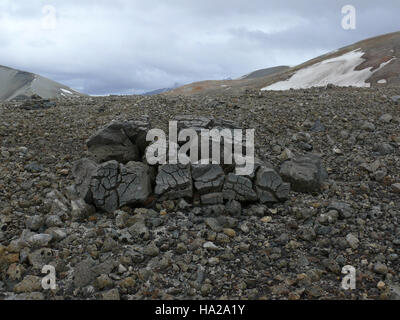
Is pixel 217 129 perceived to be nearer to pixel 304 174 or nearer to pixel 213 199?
pixel 213 199

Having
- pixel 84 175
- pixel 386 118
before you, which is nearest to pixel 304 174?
pixel 386 118

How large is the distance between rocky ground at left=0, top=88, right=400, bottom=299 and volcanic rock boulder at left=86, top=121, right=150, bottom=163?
3.48 ft

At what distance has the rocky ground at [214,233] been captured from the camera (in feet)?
17.7

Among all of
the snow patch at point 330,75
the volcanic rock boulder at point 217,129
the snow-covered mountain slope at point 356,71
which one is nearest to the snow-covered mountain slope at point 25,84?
the snow patch at point 330,75

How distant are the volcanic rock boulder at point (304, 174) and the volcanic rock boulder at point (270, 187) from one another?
512mm

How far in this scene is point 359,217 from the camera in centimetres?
722

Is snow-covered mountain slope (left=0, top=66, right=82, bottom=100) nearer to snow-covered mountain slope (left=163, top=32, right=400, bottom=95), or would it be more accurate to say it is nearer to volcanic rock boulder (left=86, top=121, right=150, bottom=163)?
snow-covered mountain slope (left=163, top=32, right=400, bottom=95)

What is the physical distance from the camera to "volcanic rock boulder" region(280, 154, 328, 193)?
27.4ft

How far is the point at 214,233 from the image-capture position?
21.9 ft

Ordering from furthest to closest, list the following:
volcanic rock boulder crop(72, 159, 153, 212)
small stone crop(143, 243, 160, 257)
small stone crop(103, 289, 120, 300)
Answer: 1. volcanic rock boulder crop(72, 159, 153, 212)
2. small stone crop(143, 243, 160, 257)
3. small stone crop(103, 289, 120, 300)

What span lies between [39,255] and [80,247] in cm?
74

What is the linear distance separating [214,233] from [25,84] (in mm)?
178466

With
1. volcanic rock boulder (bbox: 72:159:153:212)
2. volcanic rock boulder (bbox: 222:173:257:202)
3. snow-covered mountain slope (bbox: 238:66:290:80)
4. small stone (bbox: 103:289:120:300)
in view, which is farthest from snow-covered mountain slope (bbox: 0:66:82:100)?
small stone (bbox: 103:289:120:300)
